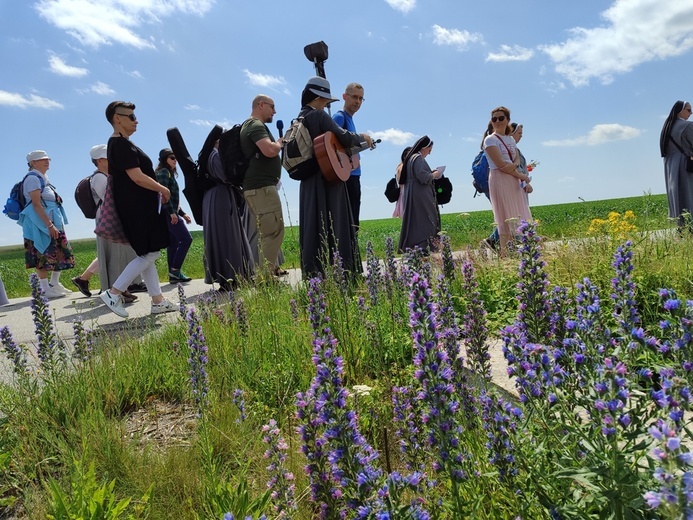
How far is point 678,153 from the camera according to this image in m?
8.79

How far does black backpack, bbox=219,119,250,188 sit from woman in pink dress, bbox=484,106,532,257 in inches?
129

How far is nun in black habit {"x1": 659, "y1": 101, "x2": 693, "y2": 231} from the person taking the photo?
27.9 feet

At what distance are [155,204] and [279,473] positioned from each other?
4.91 metres

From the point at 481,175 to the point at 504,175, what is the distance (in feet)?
4.80

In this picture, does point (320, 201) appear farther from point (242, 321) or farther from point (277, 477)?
point (277, 477)

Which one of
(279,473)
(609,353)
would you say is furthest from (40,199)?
(609,353)

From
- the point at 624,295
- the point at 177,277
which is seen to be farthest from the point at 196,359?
the point at 177,277

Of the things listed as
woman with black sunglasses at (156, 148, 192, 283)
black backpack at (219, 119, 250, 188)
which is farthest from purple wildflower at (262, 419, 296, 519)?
woman with black sunglasses at (156, 148, 192, 283)

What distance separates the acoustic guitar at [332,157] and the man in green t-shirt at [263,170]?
2.31ft

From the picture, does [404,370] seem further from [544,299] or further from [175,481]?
[175,481]

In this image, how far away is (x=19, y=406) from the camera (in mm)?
2744

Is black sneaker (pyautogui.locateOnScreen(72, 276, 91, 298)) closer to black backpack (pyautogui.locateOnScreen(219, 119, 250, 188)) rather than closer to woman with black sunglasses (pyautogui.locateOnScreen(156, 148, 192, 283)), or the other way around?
woman with black sunglasses (pyautogui.locateOnScreen(156, 148, 192, 283))

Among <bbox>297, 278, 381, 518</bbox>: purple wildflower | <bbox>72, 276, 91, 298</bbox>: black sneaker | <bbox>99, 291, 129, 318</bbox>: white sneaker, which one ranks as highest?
<bbox>72, 276, 91, 298</bbox>: black sneaker

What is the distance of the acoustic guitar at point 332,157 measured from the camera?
18.4ft
